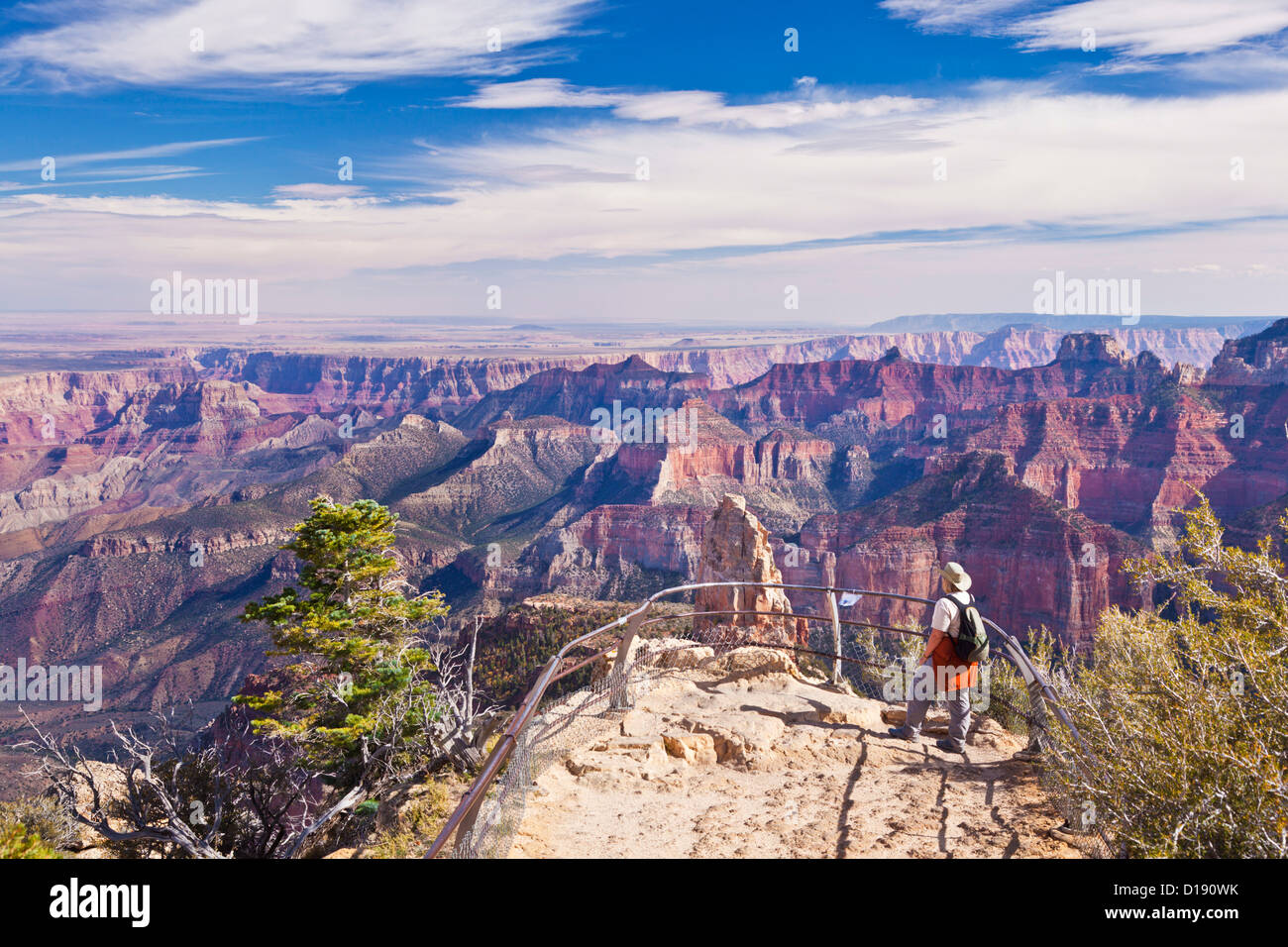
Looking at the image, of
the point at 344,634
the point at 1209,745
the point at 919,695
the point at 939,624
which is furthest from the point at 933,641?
the point at 344,634

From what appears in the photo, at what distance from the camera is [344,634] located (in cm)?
1898

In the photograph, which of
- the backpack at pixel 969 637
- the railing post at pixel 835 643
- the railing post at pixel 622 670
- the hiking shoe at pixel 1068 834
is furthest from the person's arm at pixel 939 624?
the railing post at pixel 622 670

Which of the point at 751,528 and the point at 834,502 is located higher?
the point at 751,528

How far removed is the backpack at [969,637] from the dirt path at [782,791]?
1239 millimetres

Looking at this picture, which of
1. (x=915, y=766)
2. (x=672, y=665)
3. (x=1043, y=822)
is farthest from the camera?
(x=672, y=665)

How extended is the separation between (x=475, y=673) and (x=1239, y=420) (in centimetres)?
14080

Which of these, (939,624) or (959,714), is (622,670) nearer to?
(939,624)

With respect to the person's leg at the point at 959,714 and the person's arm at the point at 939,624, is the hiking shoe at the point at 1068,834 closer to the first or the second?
the person's leg at the point at 959,714

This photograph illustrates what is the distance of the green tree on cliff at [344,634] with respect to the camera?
17797 millimetres

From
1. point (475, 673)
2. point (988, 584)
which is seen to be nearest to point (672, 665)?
point (475, 673)

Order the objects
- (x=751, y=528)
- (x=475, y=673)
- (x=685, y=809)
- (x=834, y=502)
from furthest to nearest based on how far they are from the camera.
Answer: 1. (x=834, y=502)
2. (x=475, y=673)
3. (x=751, y=528)
4. (x=685, y=809)

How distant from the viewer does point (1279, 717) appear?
6477 mm
